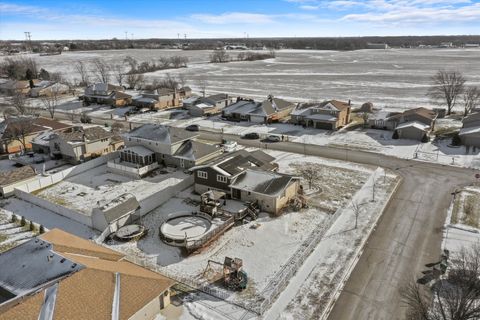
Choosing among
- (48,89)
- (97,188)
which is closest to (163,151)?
(97,188)

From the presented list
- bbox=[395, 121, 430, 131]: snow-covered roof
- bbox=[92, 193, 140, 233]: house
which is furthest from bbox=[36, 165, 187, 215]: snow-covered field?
bbox=[395, 121, 430, 131]: snow-covered roof

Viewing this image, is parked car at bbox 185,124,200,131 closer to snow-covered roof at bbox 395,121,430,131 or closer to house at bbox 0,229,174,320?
snow-covered roof at bbox 395,121,430,131

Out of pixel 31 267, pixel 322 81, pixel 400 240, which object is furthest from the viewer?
pixel 322 81

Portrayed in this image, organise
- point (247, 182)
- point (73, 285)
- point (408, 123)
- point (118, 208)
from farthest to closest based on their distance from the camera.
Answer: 1. point (408, 123)
2. point (247, 182)
3. point (118, 208)
4. point (73, 285)

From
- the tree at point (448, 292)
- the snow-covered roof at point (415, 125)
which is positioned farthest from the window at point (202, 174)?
the snow-covered roof at point (415, 125)

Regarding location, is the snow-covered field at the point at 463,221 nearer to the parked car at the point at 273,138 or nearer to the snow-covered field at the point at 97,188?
the parked car at the point at 273,138

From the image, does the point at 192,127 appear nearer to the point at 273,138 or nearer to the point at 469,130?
the point at 273,138

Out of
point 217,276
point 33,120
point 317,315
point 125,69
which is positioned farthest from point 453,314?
point 125,69
